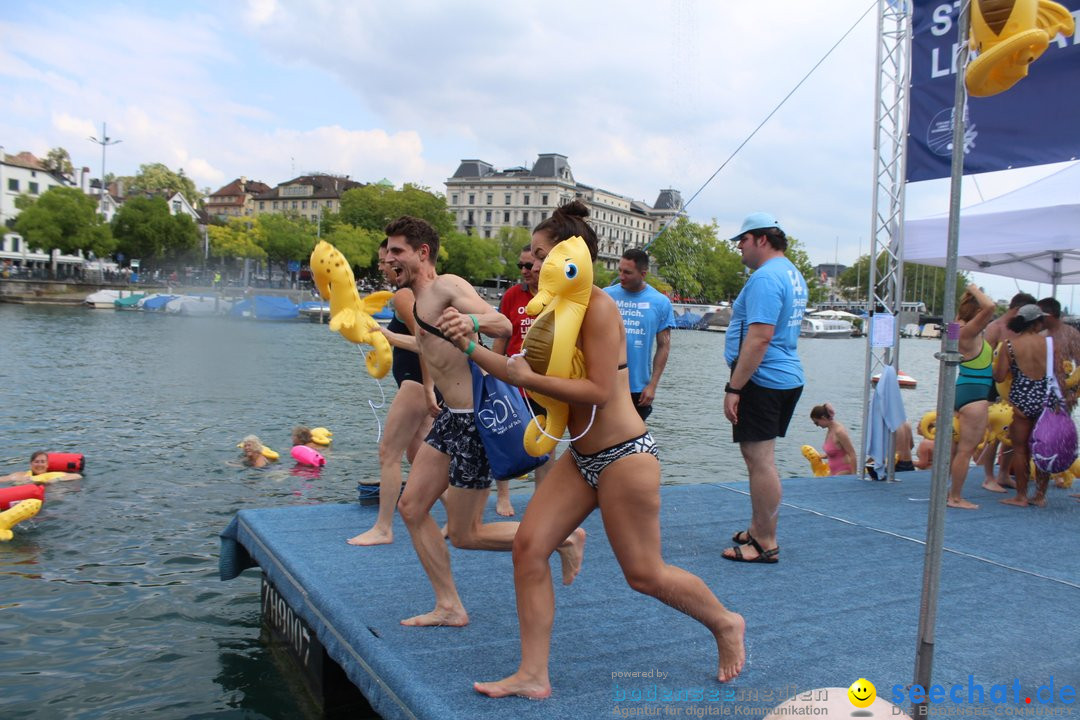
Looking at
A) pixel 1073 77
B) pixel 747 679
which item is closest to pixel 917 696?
pixel 747 679

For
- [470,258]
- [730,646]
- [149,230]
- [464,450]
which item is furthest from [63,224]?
[730,646]

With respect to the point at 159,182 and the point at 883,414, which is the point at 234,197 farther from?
the point at 883,414

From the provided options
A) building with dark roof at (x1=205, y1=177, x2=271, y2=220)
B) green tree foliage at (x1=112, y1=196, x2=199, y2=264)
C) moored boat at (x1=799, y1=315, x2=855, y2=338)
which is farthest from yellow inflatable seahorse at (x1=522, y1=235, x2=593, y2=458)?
building with dark roof at (x1=205, y1=177, x2=271, y2=220)

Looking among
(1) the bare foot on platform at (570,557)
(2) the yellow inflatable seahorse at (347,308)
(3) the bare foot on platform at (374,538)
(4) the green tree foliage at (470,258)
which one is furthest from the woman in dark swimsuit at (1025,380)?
(4) the green tree foliage at (470,258)

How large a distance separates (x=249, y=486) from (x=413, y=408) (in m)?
6.00

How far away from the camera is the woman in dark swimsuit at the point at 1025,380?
758 cm

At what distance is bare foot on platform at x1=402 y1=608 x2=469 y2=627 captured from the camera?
4082mm

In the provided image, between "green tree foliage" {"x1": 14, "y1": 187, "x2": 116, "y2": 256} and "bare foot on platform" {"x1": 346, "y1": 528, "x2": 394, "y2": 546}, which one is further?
"green tree foliage" {"x1": 14, "y1": 187, "x2": 116, "y2": 256}

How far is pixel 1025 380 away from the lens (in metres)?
7.72

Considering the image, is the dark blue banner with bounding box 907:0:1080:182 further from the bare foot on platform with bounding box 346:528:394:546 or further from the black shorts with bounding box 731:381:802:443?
the bare foot on platform with bounding box 346:528:394:546

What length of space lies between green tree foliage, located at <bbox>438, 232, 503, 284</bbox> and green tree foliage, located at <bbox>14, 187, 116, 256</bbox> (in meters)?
32.5

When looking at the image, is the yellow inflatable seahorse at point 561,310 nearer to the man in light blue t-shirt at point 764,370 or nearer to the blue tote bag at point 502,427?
the blue tote bag at point 502,427

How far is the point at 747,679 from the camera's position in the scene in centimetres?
359

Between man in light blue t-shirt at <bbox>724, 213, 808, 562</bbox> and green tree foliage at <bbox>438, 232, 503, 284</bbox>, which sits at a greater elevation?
green tree foliage at <bbox>438, 232, 503, 284</bbox>
